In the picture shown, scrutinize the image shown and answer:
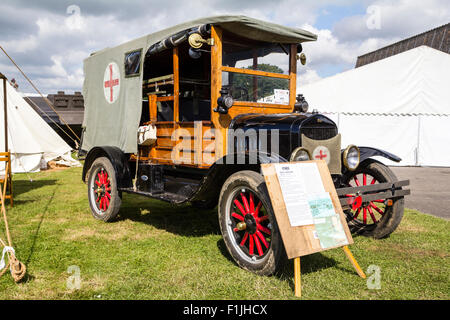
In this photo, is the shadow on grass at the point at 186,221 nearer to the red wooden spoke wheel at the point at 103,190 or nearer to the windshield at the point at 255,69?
the red wooden spoke wheel at the point at 103,190

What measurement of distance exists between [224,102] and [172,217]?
7.95ft

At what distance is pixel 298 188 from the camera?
3082 mm

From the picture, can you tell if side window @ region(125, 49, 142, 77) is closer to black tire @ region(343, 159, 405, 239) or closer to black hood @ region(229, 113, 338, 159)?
black hood @ region(229, 113, 338, 159)

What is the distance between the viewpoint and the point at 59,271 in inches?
136

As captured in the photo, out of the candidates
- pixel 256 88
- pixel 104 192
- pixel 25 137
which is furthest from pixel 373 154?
pixel 25 137

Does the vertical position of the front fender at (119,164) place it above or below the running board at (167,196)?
above

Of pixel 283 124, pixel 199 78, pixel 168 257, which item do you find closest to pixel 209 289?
pixel 168 257

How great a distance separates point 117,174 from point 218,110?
6.38 feet

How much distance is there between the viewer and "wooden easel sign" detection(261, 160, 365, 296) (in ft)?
9.55

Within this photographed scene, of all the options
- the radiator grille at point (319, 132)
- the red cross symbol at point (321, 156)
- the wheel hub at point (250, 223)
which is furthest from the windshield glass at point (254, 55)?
the wheel hub at point (250, 223)

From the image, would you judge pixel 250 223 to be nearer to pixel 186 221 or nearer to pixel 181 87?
pixel 186 221

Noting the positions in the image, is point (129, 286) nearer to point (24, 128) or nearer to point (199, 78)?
point (199, 78)

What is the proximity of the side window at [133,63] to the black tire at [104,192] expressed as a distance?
129 cm

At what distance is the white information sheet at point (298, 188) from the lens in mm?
2979
